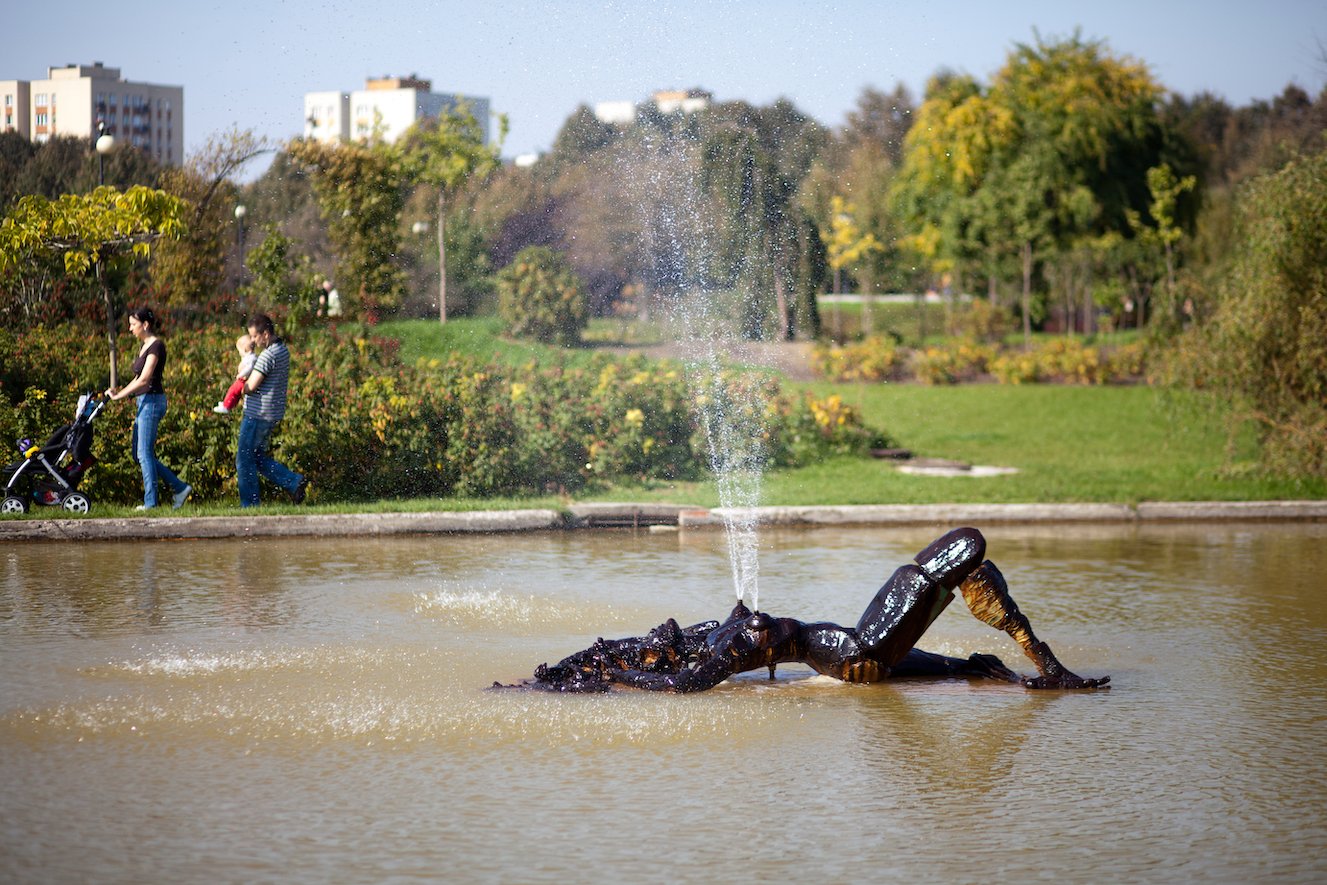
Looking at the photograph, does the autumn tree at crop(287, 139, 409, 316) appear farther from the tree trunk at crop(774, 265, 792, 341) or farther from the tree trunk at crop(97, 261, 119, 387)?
the tree trunk at crop(97, 261, 119, 387)

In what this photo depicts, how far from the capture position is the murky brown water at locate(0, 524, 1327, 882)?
503cm

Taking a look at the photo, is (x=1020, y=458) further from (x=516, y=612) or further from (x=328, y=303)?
(x=328, y=303)

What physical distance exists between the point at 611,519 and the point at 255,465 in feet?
10.3

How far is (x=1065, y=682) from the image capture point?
737 centimetres

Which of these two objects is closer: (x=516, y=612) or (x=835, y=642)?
(x=835, y=642)

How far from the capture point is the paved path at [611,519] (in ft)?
39.8

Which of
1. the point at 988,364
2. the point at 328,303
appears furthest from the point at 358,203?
the point at 988,364

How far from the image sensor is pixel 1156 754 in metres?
6.28

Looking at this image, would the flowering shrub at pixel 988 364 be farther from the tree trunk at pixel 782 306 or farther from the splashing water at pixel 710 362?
the tree trunk at pixel 782 306

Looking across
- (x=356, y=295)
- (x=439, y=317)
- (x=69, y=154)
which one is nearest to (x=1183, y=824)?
(x=69, y=154)

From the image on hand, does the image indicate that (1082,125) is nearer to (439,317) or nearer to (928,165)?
(928,165)

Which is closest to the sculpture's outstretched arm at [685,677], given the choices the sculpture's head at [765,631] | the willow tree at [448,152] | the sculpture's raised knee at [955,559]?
the sculpture's head at [765,631]

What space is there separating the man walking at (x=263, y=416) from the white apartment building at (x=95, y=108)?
330 inches

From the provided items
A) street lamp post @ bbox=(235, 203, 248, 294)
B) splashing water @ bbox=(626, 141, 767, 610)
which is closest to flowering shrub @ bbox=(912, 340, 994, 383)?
splashing water @ bbox=(626, 141, 767, 610)
